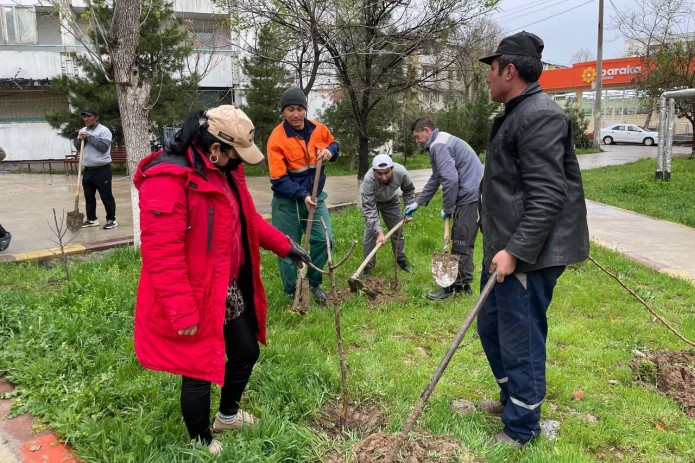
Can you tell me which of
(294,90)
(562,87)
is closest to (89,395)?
(294,90)

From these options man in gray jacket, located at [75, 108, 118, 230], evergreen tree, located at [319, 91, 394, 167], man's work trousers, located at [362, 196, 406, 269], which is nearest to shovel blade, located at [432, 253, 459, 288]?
man's work trousers, located at [362, 196, 406, 269]

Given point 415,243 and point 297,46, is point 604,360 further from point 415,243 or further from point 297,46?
point 297,46

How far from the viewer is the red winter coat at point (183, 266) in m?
2.13

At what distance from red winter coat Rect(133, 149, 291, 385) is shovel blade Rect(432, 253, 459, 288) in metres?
2.94

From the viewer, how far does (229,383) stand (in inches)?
102

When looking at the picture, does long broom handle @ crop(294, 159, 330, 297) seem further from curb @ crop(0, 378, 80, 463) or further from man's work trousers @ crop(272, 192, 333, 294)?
curb @ crop(0, 378, 80, 463)

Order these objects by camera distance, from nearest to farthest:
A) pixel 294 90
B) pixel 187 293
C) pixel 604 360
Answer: pixel 187 293, pixel 604 360, pixel 294 90

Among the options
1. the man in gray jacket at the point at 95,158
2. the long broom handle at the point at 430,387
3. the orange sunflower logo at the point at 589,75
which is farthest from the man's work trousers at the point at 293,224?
the orange sunflower logo at the point at 589,75

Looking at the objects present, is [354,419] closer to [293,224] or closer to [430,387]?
[430,387]

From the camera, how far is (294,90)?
15.1 feet

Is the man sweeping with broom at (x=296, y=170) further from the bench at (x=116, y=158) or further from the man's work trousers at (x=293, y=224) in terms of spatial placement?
the bench at (x=116, y=158)

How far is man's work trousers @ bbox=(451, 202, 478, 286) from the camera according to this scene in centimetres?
512

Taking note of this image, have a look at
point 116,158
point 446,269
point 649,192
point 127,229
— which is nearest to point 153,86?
point 116,158

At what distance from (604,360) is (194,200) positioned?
3064 mm
